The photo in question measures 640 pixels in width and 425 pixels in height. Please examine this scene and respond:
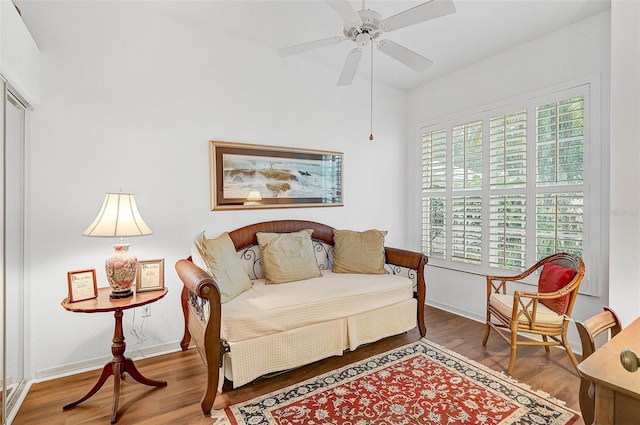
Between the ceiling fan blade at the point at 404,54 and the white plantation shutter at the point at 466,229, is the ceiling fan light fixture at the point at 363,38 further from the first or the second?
the white plantation shutter at the point at 466,229

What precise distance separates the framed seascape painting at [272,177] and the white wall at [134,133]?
0.10 meters

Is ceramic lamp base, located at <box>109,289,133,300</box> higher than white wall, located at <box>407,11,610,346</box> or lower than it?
lower

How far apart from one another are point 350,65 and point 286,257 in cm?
170

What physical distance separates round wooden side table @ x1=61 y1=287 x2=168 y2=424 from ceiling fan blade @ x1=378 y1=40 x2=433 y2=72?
2.26m

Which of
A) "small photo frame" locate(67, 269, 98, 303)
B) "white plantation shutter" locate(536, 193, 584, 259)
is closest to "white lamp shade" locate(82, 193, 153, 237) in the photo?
"small photo frame" locate(67, 269, 98, 303)

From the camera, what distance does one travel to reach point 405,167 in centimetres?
429

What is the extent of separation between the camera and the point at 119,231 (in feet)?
6.52

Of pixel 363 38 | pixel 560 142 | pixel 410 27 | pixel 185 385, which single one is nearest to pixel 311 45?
pixel 363 38

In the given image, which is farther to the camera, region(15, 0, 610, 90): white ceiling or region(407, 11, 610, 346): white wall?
region(407, 11, 610, 346): white wall

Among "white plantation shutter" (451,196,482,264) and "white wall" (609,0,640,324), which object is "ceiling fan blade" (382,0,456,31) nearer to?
"white wall" (609,0,640,324)

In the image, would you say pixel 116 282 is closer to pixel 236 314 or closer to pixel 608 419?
pixel 236 314

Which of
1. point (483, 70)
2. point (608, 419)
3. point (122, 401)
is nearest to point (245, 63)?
point (483, 70)

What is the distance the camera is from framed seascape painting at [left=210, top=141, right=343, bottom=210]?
9.60ft

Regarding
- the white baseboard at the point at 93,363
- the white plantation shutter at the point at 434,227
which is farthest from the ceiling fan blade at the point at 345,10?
the white baseboard at the point at 93,363
